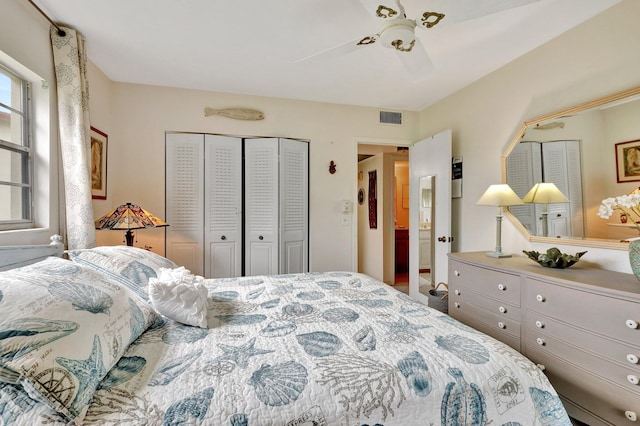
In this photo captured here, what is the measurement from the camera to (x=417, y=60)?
1.92 meters

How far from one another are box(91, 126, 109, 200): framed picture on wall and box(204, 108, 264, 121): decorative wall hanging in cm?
100

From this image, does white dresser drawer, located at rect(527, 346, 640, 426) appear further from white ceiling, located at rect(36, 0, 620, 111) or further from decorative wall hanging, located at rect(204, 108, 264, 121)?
decorative wall hanging, located at rect(204, 108, 264, 121)

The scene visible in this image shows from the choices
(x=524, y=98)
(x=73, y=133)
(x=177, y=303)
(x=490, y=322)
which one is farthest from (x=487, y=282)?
(x=73, y=133)

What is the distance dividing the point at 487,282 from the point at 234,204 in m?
2.51

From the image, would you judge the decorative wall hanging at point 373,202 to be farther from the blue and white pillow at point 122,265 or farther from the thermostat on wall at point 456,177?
the blue and white pillow at point 122,265

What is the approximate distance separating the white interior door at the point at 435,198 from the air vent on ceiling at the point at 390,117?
1.29 ft

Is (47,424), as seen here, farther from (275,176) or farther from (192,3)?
(275,176)

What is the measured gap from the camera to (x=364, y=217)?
509 cm

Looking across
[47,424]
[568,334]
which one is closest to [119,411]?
[47,424]

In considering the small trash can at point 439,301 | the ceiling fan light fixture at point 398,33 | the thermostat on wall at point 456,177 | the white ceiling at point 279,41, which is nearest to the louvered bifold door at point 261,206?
the white ceiling at point 279,41

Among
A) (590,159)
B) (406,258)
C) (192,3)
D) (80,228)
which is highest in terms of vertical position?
(192,3)

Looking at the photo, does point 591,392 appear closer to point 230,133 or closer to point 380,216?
point 380,216

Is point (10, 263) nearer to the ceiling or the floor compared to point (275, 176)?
nearer to the floor

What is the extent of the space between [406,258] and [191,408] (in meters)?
5.19
